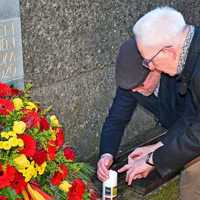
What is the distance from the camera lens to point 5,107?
2414 millimetres

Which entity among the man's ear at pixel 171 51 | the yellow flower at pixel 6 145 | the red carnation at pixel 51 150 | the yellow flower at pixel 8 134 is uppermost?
the man's ear at pixel 171 51

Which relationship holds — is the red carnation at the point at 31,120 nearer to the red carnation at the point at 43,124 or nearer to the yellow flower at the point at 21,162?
the red carnation at the point at 43,124

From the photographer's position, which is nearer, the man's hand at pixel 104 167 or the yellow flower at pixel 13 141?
the yellow flower at pixel 13 141

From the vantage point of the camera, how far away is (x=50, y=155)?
8.04 ft

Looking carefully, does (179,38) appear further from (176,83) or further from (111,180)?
(111,180)

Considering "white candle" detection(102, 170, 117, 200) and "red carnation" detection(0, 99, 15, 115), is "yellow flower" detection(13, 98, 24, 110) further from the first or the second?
"white candle" detection(102, 170, 117, 200)

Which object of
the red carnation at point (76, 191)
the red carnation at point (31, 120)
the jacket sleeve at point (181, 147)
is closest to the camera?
the red carnation at point (31, 120)

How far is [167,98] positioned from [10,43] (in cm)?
107

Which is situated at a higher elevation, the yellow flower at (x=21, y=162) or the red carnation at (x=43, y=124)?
the red carnation at (x=43, y=124)

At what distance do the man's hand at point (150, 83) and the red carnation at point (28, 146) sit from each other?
3.49 feet

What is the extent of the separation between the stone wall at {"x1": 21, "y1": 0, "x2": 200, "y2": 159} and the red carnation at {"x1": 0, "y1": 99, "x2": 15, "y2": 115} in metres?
1.67

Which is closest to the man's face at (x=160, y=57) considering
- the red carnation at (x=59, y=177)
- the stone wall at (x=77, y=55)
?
the red carnation at (x=59, y=177)

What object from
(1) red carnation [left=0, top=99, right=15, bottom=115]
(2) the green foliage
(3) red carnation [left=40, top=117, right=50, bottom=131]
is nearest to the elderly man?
(3) red carnation [left=40, top=117, right=50, bottom=131]

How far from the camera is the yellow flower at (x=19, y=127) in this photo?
2.32 m
